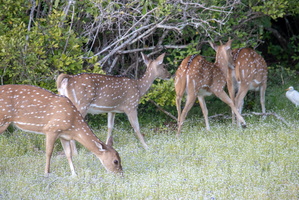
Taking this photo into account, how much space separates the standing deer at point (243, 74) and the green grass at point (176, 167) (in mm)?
844

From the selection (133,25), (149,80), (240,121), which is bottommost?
(240,121)

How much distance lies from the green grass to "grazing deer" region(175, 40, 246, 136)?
523 mm

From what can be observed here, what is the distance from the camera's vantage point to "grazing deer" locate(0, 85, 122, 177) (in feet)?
23.1

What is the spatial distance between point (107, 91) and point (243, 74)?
3.02m

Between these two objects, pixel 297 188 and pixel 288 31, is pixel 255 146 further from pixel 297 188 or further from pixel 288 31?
pixel 288 31

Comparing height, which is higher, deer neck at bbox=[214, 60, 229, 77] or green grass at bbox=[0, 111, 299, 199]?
deer neck at bbox=[214, 60, 229, 77]

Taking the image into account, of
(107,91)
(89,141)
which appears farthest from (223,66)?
(89,141)

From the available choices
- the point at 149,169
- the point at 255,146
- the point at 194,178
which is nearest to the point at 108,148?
the point at 149,169

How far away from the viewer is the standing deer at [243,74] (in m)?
10.4

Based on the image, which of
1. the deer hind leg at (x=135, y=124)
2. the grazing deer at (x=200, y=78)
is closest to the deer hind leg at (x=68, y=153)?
the deer hind leg at (x=135, y=124)

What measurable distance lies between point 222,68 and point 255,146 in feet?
7.93

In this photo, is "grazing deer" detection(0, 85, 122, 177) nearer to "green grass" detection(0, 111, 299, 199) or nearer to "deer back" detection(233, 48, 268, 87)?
"green grass" detection(0, 111, 299, 199)

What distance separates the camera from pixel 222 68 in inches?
399

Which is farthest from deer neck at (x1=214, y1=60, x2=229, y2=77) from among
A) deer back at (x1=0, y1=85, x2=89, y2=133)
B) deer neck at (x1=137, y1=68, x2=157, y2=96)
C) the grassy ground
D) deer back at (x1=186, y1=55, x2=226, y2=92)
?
deer back at (x1=0, y1=85, x2=89, y2=133)
